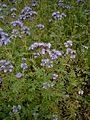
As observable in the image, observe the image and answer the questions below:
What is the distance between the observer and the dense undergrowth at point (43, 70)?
11.7 ft

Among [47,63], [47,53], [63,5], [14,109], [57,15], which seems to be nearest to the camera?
[14,109]

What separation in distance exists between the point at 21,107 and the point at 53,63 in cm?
57

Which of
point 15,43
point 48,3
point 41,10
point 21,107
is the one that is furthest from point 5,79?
point 48,3

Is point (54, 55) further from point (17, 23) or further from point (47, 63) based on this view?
point (17, 23)

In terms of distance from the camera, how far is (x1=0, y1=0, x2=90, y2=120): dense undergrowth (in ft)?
11.7

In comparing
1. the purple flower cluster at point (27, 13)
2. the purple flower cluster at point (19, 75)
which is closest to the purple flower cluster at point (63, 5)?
the purple flower cluster at point (27, 13)

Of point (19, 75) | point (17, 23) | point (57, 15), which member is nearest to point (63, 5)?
point (57, 15)

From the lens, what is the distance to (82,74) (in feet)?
13.7

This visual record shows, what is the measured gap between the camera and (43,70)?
11.8 feet

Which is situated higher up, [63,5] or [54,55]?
[54,55]

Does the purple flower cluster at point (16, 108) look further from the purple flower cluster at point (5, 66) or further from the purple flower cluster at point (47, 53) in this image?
the purple flower cluster at point (47, 53)

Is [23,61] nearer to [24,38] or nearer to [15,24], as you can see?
[24,38]

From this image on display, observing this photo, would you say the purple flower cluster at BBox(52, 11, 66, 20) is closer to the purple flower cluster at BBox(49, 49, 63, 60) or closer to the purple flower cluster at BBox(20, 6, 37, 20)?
the purple flower cluster at BBox(20, 6, 37, 20)

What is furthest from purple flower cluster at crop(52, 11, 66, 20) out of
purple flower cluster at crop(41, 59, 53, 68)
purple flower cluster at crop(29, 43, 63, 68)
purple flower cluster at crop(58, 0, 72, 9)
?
purple flower cluster at crop(41, 59, 53, 68)
